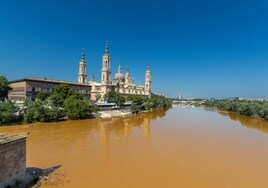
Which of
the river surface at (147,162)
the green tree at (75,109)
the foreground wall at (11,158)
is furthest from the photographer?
the green tree at (75,109)

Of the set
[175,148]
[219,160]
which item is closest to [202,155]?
[219,160]

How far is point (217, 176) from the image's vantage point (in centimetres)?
1029

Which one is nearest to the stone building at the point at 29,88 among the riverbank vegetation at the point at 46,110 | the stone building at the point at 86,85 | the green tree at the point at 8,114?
the stone building at the point at 86,85

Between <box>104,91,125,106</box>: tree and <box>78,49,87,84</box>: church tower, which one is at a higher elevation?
<box>78,49,87,84</box>: church tower

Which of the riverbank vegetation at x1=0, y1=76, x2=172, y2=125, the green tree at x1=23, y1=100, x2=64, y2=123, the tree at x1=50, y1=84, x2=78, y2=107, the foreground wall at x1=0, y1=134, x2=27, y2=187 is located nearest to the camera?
the foreground wall at x1=0, y1=134, x2=27, y2=187

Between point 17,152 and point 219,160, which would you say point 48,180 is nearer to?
point 17,152

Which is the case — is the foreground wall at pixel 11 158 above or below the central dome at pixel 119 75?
below

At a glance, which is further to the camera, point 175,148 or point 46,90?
point 46,90

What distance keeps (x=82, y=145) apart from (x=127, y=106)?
36231mm

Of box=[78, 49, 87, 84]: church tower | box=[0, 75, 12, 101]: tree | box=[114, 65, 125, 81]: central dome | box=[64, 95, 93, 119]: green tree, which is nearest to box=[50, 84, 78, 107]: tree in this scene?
box=[64, 95, 93, 119]: green tree

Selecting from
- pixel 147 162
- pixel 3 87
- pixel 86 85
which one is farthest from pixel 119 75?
pixel 147 162

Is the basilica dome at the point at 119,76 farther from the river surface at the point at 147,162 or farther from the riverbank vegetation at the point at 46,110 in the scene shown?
the river surface at the point at 147,162

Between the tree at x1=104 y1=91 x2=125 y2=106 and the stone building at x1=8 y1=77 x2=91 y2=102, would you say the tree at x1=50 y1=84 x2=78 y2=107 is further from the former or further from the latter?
the tree at x1=104 y1=91 x2=125 y2=106

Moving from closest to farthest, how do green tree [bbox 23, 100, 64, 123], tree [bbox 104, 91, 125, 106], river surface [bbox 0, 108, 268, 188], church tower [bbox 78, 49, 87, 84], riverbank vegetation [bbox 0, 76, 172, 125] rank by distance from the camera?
river surface [bbox 0, 108, 268, 188] → riverbank vegetation [bbox 0, 76, 172, 125] → green tree [bbox 23, 100, 64, 123] → tree [bbox 104, 91, 125, 106] → church tower [bbox 78, 49, 87, 84]
